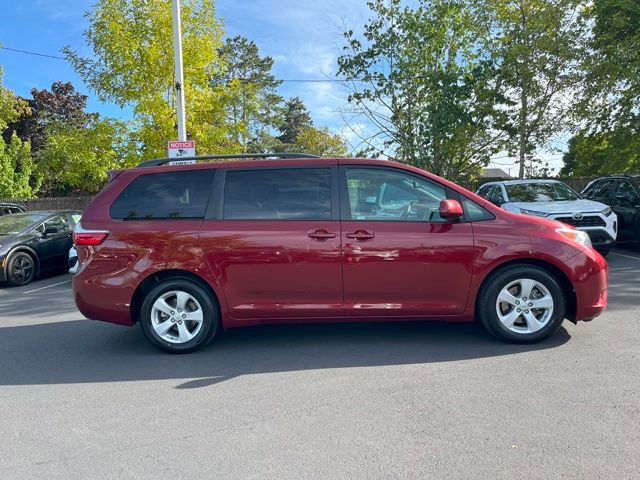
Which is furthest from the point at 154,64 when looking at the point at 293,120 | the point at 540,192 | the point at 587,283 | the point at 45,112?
the point at 293,120

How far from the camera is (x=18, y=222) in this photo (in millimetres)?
10977

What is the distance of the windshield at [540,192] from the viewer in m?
10.5

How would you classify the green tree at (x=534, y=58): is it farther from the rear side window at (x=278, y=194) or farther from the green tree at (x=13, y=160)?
the green tree at (x=13, y=160)

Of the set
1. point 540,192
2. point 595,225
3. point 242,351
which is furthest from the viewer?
point 540,192

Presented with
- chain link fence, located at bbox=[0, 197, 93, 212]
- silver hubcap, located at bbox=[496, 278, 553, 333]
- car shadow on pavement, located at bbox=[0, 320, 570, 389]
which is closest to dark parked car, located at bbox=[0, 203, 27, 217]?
chain link fence, located at bbox=[0, 197, 93, 212]

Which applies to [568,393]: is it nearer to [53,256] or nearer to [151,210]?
[151,210]

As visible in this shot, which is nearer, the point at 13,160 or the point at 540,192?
the point at 540,192

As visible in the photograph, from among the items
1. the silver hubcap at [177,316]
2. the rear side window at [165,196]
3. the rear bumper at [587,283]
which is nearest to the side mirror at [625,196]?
the rear bumper at [587,283]

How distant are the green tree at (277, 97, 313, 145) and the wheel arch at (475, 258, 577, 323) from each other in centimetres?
5455

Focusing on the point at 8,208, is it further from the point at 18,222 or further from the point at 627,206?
the point at 627,206

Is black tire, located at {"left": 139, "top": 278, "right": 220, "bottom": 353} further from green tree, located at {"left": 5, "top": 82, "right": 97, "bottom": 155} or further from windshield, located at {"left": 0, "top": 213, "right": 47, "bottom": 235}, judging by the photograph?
green tree, located at {"left": 5, "top": 82, "right": 97, "bottom": 155}

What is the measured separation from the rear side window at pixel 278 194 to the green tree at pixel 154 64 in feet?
36.1

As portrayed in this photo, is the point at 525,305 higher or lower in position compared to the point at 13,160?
lower

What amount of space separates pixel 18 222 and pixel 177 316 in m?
7.84
